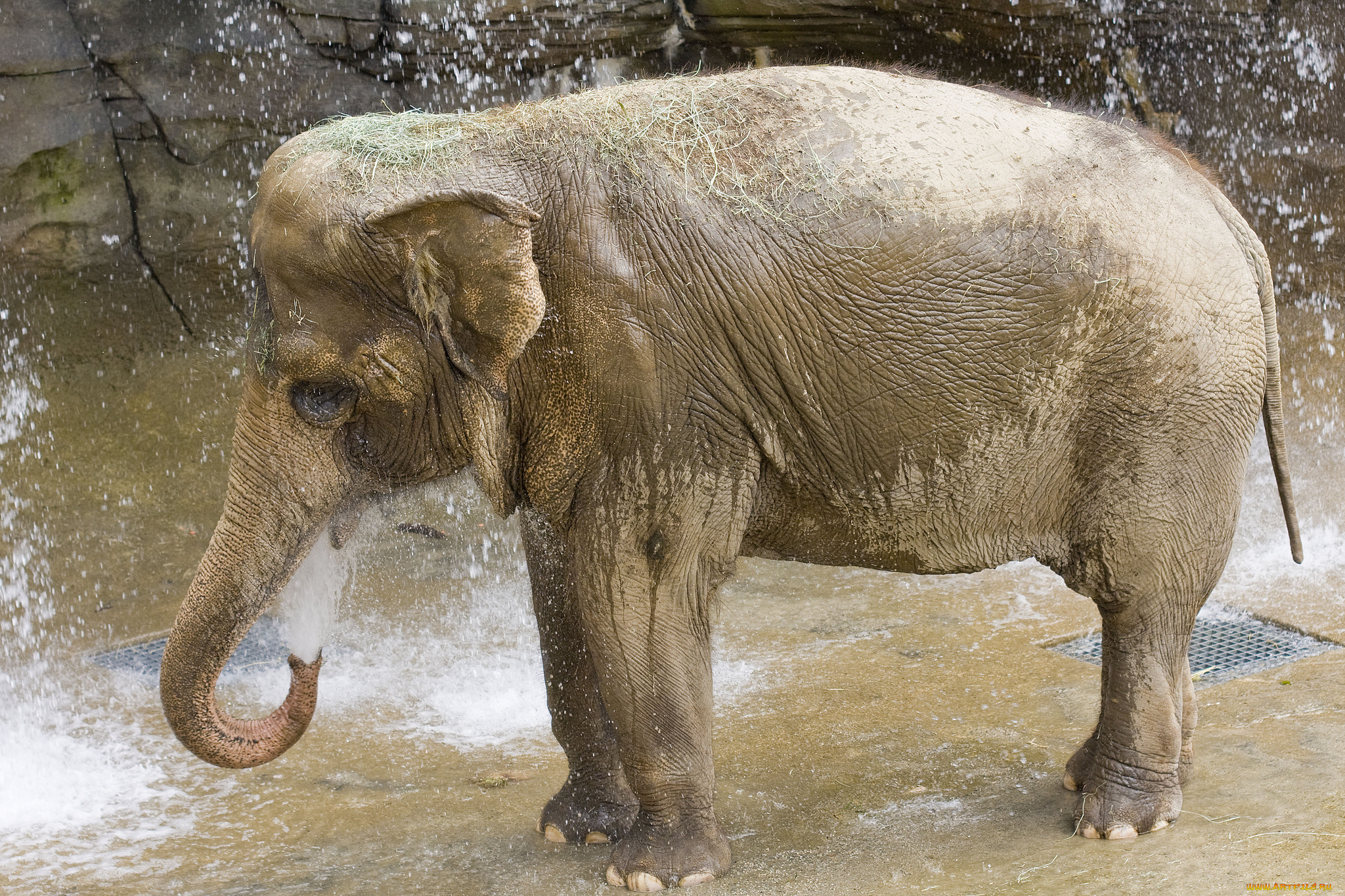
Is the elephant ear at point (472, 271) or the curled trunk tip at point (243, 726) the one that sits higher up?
the elephant ear at point (472, 271)

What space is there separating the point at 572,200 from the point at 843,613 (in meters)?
2.97

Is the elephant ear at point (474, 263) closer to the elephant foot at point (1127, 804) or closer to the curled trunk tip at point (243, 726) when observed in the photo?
the curled trunk tip at point (243, 726)

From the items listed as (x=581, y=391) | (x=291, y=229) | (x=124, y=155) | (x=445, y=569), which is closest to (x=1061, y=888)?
(x=581, y=391)

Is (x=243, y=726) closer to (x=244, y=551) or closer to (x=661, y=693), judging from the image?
(x=244, y=551)

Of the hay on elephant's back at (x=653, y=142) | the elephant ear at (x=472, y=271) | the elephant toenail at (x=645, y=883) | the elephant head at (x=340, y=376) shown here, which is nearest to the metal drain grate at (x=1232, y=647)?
the elephant toenail at (x=645, y=883)

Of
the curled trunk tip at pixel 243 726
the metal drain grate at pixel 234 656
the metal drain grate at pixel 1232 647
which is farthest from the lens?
the metal drain grate at pixel 234 656

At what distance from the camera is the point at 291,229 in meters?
3.21

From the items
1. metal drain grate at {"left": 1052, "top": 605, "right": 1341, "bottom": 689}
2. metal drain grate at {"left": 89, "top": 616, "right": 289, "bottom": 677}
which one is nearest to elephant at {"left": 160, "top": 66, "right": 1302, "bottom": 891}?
metal drain grate at {"left": 1052, "top": 605, "right": 1341, "bottom": 689}

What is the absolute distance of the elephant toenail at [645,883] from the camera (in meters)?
3.60

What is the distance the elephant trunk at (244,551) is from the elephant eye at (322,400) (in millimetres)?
46

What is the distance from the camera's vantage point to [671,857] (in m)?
3.61

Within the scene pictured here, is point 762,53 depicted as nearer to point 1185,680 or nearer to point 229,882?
point 1185,680

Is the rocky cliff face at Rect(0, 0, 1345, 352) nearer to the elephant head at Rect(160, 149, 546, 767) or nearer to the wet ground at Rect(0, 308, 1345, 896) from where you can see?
the wet ground at Rect(0, 308, 1345, 896)

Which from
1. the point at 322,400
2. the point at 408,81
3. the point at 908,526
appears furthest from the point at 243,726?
the point at 408,81
